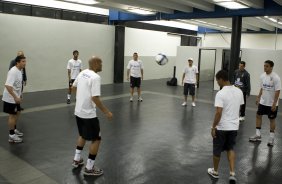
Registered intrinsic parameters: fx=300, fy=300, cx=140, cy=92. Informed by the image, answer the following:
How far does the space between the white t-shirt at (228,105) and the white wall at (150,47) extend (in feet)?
35.6

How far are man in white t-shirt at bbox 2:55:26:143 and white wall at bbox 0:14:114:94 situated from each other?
5228 mm

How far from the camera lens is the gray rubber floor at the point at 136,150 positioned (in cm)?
389

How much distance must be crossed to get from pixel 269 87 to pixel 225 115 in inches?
79.0

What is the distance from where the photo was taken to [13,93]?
4590 millimetres

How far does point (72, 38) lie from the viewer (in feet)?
37.9

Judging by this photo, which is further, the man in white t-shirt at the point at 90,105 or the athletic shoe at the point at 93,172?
the athletic shoe at the point at 93,172

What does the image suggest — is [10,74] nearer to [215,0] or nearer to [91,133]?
[91,133]

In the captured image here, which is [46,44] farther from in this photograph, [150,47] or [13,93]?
[13,93]

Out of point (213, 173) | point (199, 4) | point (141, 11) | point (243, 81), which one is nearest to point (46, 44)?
point (141, 11)

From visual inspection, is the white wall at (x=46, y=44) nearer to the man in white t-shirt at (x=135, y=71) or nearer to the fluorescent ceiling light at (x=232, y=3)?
the man in white t-shirt at (x=135, y=71)

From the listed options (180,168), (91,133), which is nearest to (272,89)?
(180,168)

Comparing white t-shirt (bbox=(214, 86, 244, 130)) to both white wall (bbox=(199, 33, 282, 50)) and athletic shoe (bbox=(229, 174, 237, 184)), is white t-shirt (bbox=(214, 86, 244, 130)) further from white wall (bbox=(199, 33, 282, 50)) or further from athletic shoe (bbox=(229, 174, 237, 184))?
white wall (bbox=(199, 33, 282, 50))

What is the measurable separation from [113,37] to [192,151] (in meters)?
9.27

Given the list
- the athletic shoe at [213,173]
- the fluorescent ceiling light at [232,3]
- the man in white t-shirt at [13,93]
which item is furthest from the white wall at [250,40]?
the man in white t-shirt at [13,93]
